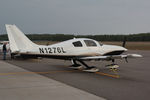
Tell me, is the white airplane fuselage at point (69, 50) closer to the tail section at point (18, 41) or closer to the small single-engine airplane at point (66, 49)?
the small single-engine airplane at point (66, 49)

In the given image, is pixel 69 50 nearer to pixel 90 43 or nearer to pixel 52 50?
pixel 52 50

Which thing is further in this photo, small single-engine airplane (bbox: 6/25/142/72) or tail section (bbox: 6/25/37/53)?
tail section (bbox: 6/25/37/53)

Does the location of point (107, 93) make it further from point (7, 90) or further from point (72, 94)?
point (7, 90)

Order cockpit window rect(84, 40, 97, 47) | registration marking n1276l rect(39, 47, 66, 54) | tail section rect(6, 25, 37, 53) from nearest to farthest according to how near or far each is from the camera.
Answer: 1. registration marking n1276l rect(39, 47, 66, 54)
2. tail section rect(6, 25, 37, 53)
3. cockpit window rect(84, 40, 97, 47)

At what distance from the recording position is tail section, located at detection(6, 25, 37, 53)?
11.2 meters

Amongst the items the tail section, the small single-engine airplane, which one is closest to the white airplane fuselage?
the small single-engine airplane

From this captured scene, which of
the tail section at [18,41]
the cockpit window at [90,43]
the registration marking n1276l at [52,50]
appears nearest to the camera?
the registration marking n1276l at [52,50]

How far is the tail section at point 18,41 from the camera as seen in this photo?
11.2 meters

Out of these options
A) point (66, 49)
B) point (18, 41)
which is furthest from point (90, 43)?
point (18, 41)

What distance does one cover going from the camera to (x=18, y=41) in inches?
446

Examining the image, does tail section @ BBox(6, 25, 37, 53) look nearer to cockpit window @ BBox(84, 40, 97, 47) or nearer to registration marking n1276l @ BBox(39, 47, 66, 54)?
registration marking n1276l @ BBox(39, 47, 66, 54)

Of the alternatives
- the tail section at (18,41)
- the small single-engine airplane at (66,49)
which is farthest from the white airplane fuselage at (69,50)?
the tail section at (18,41)

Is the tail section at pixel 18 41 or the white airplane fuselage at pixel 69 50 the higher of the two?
the tail section at pixel 18 41

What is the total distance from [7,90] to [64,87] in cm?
192
